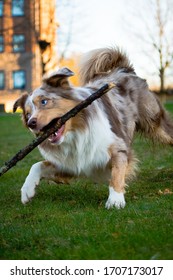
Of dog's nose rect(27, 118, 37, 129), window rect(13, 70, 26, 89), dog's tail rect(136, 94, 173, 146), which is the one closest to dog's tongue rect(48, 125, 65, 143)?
dog's nose rect(27, 118, 37, 129)

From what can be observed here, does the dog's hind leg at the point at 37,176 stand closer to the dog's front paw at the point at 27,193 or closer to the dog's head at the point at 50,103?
the dog's front paw at the point at 27,193

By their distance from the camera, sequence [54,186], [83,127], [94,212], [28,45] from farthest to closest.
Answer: [28,45] < [54,186] < [83,127] < [94,212]

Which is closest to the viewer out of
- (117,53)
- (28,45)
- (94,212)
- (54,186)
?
(94,212)

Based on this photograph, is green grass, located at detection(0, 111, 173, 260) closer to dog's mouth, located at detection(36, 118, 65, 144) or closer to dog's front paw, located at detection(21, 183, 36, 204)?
dog's front paw, located at detection(21, 183, 36, 204)

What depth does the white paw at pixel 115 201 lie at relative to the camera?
5.78 metres

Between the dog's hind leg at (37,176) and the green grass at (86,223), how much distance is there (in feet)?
0.49

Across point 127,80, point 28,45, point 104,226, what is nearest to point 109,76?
point 127,80

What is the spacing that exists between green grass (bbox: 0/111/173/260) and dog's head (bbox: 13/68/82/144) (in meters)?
0.96

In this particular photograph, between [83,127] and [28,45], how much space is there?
43.4m

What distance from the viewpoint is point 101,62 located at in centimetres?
803

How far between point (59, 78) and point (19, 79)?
145ft

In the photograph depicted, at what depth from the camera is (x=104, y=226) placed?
4770 millimetres

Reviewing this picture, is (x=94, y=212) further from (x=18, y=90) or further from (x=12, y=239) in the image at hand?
(x=18, y=90)

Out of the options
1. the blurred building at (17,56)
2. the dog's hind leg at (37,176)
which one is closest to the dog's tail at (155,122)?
the dog's hind leg at (37,176)
